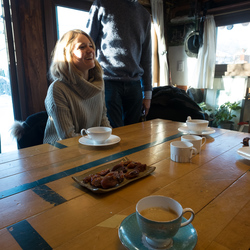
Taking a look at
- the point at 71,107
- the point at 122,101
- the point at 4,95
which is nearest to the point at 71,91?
the point at 71,107

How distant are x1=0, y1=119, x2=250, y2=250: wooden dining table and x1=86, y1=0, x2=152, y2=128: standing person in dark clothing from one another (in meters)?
0.89

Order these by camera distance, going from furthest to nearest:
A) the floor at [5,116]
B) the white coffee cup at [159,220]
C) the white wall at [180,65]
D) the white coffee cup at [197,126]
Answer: the white wall at [180,65], the floor at [5,116], the white coffee cup at [197,126], the white coffee cup at [159,220]

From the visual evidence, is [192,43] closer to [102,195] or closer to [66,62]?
[66,62]

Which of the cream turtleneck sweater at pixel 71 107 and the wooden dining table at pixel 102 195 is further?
the cream turtleneck sweater at pixel 71 107

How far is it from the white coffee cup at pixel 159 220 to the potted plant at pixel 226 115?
3586mm

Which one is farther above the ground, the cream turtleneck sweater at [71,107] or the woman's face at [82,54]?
the woman's face at [82,54]

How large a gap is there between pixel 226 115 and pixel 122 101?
7.86 ft

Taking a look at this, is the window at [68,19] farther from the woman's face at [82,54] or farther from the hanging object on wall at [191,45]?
the hanging object on wall at [191,45]

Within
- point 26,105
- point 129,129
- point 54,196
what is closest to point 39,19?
point 26,105

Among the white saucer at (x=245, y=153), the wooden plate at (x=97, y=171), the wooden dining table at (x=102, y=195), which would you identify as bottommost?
the wooden dining table at (x=102, y=195)

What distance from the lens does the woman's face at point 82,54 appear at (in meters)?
1.58

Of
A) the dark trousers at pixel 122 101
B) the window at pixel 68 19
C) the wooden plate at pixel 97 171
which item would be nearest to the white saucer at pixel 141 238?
the wooden plate at pixel 97 171

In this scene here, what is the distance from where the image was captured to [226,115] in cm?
377

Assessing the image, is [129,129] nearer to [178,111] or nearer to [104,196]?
[104,196]
